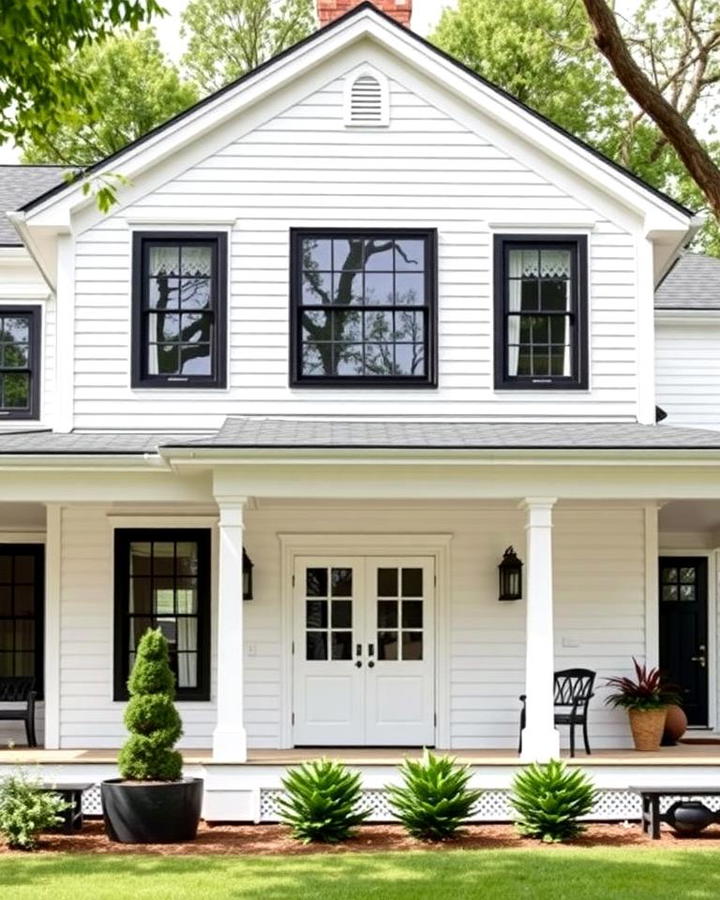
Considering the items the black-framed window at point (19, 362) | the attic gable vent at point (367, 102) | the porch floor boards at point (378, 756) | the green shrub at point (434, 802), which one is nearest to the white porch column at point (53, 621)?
the porch floor boards at point (378, 756)

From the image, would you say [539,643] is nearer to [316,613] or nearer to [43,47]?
[316,613]

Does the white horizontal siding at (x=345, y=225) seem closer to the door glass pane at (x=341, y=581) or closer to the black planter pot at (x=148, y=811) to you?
the door glass pane at (x=341, y=581)

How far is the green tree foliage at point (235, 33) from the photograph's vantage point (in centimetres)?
3941

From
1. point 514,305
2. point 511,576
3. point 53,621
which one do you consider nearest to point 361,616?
point 511,576

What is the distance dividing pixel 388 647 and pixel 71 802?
4370mm

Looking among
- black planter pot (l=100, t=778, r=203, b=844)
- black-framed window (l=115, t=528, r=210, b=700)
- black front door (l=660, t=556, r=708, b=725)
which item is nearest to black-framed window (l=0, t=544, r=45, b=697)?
black-framed window (l=115, t=528, r=210, b=700)

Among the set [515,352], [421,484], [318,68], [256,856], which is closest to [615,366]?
[515,352]

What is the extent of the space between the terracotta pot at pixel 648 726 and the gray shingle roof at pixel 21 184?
9.49 metres

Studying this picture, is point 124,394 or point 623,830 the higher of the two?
point 124,394

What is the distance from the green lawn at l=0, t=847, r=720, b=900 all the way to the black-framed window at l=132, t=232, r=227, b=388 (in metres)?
5.90

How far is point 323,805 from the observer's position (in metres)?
12.6

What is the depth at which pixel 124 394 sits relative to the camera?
53.1 ft

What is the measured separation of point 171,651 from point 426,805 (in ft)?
14.5

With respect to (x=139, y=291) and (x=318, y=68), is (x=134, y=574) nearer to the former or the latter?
(x=139, y=291)
